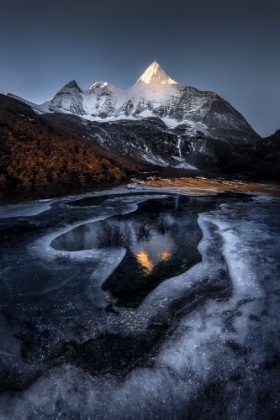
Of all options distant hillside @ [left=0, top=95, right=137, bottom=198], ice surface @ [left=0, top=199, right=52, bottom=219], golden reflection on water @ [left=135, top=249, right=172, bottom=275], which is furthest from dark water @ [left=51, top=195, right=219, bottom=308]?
distant hillside @ [left=0, top=95, right=137, bottom=198]

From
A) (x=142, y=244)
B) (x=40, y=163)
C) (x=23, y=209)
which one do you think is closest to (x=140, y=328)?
(x=142, y=244)

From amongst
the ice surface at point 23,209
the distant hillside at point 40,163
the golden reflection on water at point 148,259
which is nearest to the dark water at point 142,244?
the golden reflection on water at point 148,259

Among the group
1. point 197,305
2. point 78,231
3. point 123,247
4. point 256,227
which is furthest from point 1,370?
point 256,227

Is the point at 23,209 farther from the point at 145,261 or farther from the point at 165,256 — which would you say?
the point at 165,256

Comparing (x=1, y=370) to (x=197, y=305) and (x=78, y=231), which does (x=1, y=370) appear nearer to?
(x=197, y=305)

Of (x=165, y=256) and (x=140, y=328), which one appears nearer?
(x=140, y=328)

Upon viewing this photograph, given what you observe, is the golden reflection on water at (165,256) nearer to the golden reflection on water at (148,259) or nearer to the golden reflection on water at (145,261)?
the golden reflection on water at (148,259)
